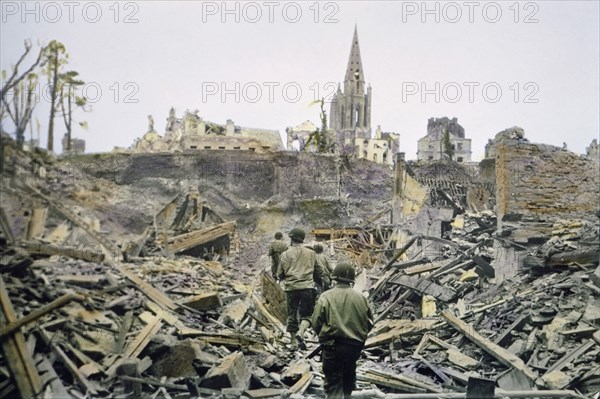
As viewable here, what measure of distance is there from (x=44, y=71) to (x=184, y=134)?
4.79ft

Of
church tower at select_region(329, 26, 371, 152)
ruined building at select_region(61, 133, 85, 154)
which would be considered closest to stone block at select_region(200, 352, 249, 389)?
ruined building at select_region(61, 133, 85, 154)

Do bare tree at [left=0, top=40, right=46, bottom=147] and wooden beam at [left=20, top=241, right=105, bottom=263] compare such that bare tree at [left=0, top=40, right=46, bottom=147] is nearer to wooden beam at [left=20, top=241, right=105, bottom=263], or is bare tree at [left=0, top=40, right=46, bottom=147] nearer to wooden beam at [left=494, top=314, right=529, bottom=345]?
wooden beam at [left=20, top=241, right=105, bottom=263]

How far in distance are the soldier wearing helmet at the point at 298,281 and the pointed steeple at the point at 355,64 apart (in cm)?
215

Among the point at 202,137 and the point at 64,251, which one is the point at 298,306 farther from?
the point at 64,251

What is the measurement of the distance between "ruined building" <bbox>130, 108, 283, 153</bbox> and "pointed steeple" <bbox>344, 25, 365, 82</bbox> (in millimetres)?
1158

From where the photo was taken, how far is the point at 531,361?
495 cm

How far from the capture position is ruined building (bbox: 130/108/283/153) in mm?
5477

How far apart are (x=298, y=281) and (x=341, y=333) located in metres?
1.31

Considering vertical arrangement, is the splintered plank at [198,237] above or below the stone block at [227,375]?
above

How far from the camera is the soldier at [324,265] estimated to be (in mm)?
5543

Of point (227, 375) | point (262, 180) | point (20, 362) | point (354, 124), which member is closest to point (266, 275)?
point (262, 180)

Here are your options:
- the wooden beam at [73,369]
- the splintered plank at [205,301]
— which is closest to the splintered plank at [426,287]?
the splintered plank at [205,301]

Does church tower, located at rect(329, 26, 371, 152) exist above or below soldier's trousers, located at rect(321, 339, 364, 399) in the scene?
above

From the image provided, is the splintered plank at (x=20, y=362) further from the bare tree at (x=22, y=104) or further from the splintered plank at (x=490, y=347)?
the splintered plank at (x=490, y=347)
